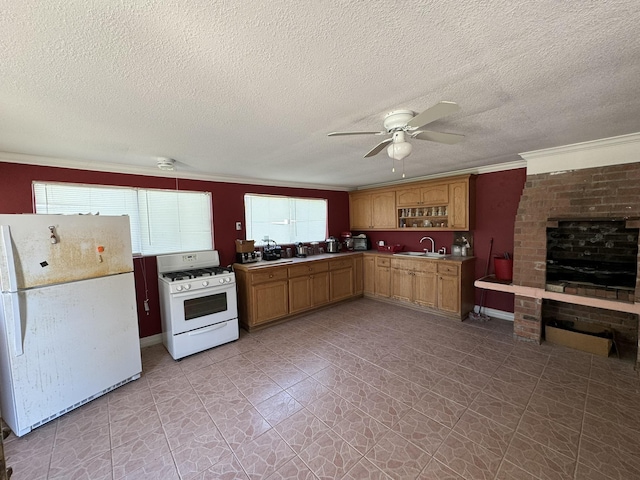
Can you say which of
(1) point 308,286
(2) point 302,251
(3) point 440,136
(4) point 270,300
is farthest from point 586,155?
(4) point 270,300

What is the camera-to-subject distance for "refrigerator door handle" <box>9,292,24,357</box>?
1.96 meters

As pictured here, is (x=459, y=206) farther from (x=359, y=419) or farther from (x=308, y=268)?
(x=359, y=419)

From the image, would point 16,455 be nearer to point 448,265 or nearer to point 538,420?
point 538,420

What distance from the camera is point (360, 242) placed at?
5.67 meters

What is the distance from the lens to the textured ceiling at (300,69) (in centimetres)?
101

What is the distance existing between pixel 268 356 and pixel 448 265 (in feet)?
9.68

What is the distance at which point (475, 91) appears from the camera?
162 centimetres

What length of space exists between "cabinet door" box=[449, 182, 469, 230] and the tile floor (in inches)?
70.4

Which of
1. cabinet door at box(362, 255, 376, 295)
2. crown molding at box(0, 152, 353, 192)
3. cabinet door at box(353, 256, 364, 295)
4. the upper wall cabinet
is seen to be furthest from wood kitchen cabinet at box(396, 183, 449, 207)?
crown molding at box(0, 152, 353, 192)

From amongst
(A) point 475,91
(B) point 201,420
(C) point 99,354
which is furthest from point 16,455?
(A) point 475,91

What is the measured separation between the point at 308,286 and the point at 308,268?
0.30m

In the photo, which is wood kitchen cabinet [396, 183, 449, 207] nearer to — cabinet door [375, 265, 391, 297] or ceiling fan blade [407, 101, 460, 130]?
cabinet door [375, 265, 391, 297]

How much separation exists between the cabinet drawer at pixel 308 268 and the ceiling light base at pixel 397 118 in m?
2.79

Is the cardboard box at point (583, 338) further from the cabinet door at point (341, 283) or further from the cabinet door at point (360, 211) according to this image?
the cabinet door at point (360, 211)
